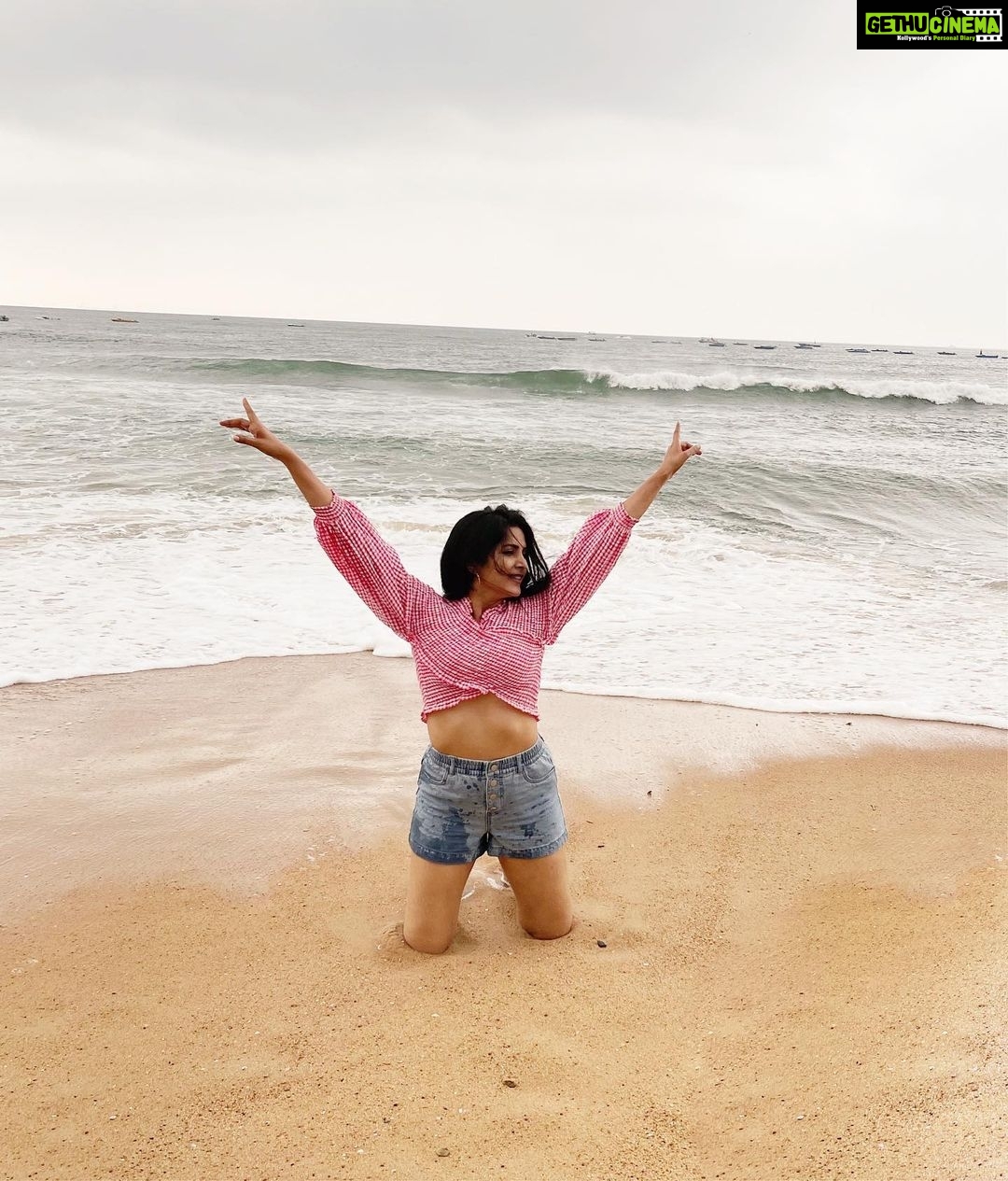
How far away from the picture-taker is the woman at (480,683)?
3.18 metres

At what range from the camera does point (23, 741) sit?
486cm

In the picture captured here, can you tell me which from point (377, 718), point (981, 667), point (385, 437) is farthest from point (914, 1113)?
point (385, 437)

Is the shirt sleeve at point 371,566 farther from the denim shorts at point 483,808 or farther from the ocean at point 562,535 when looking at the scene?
the ocean at point 562,535

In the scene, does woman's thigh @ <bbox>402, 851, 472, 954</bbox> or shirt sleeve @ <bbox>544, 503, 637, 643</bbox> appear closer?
woman's thigh @ <bbox>402, 851, 472, 954</bbox>

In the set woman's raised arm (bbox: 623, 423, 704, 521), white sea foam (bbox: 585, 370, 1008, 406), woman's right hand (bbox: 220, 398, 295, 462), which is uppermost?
white sea foam (bbox: 585, 370, 1008, 406)

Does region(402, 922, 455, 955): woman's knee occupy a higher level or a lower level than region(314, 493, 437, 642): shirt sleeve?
lower

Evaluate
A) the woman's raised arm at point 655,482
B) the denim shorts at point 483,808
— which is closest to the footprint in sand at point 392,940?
the denim shorts at point 483,808

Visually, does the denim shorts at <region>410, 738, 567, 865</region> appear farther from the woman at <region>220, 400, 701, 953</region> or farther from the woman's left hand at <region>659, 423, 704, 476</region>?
the woman's left hand at <region>659, 423, 704, 476</region>

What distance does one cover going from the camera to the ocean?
649 centimetres

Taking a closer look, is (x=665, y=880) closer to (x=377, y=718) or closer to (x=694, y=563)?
(x=377, y=718)

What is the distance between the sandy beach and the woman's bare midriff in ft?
2.43

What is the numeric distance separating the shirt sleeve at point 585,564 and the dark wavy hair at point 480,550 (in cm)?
6

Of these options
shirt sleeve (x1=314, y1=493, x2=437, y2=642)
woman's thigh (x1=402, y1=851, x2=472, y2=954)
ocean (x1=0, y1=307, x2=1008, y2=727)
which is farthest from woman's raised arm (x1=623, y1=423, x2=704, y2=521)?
ocean (x1=0, y1=307, x2=1008, y2=727)

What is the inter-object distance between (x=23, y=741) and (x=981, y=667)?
20.5 ft
